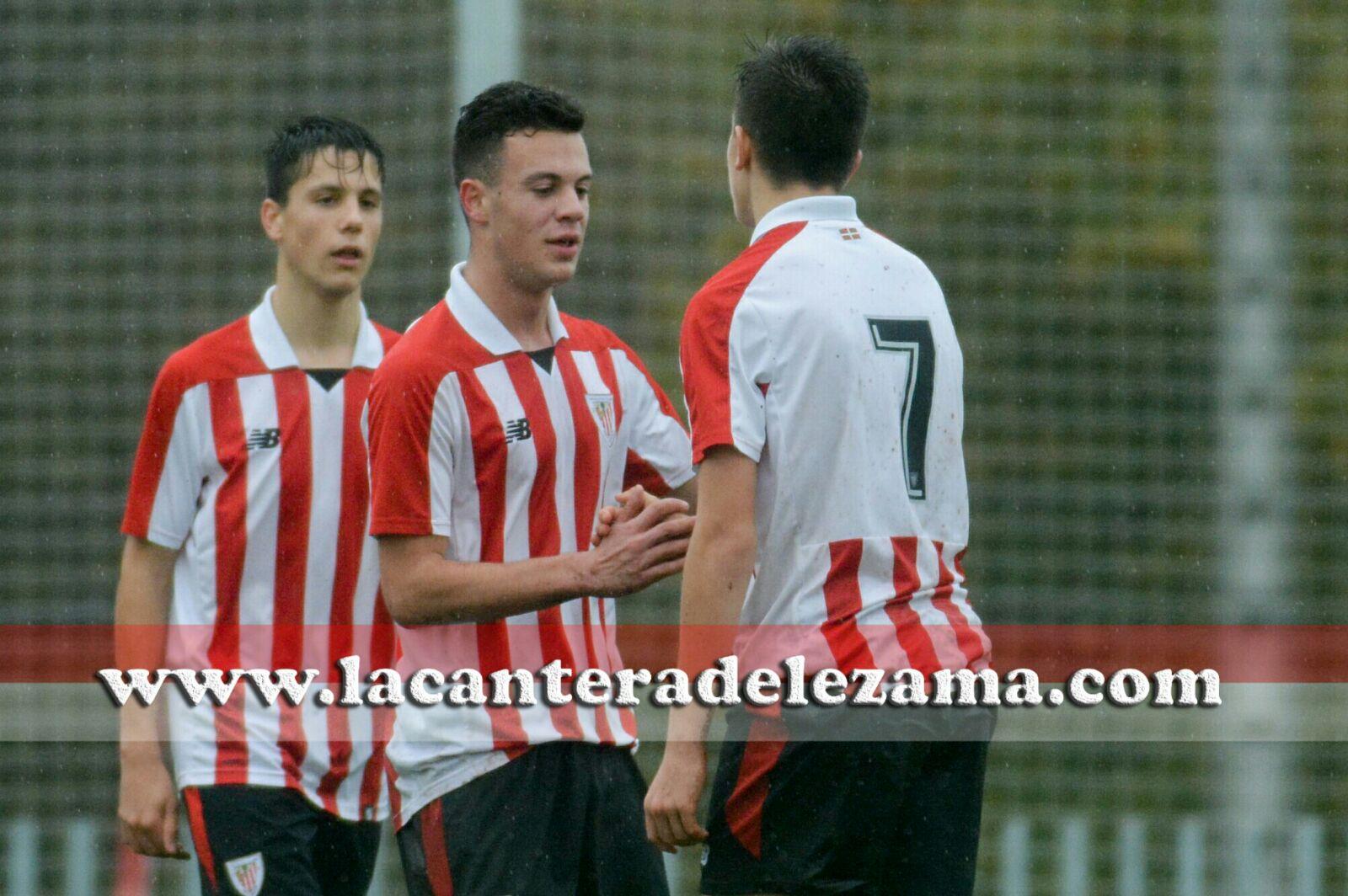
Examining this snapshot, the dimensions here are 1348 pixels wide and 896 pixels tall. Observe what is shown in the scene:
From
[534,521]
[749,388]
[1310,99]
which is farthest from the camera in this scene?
[1310,99]

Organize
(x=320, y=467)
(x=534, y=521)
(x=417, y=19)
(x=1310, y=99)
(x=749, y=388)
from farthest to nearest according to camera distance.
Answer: (x=1310, y=99), (x=417, y=19), (x=320, y=467), (x=534, y=521), (x=749, y=388)

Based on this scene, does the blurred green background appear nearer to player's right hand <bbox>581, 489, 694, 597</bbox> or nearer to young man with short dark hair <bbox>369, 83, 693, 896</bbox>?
young man with short dark hair <bbox>369, 83, 693, 896</bbox>

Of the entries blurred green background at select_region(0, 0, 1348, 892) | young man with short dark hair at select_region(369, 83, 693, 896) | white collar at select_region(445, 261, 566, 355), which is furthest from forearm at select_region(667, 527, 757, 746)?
blurred green background at select_region(0, 0, 1348, 892)

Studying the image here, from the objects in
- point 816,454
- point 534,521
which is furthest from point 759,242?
point 534,521

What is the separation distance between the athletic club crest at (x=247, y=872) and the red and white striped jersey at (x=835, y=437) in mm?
1126

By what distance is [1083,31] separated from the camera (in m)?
6.37

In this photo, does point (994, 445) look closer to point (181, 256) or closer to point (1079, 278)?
point (1079, 278)

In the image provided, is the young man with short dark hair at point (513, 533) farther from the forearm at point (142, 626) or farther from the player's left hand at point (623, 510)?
the forearm at point (142, 626)

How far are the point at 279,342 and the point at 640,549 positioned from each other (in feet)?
3.60

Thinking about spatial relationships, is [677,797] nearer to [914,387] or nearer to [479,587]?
[479,587]

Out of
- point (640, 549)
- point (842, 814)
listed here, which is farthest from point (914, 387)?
point (842, 814)

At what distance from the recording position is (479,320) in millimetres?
2947

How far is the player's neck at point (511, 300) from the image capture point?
296 centimetres

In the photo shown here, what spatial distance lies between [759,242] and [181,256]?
3863 millimetres
